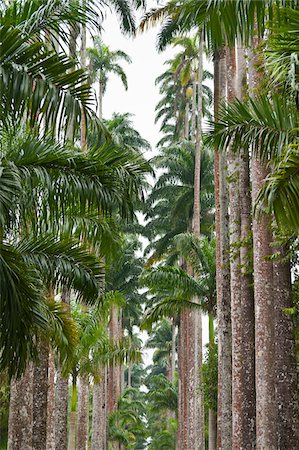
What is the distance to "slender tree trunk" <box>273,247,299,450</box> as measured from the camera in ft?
38.5

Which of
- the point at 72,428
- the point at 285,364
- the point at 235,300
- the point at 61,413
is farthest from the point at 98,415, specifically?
the point at 285,364

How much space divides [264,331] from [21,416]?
14.5 ft

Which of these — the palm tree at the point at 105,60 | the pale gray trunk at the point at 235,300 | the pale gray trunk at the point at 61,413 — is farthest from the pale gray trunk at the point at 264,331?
the palm tree at the point at 105,60

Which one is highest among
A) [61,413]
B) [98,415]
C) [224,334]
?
[224,334]

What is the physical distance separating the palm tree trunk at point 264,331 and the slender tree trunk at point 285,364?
0.30 metres

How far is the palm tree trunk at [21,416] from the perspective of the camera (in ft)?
36.9

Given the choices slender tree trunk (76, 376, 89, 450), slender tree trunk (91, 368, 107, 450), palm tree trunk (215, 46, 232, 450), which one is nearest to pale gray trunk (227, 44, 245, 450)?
palm tree trunk (215, 46, 232, 450)

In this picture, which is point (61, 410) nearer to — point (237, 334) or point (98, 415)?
point (237, 334)

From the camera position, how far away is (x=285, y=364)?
12.0 m

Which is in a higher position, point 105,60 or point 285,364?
point 105,60

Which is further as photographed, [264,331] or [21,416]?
[264,331]

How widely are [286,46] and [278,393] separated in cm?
731

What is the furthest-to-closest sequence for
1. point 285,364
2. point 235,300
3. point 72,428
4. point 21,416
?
point 72,428
point 235,300
point 285,364
point 21,416

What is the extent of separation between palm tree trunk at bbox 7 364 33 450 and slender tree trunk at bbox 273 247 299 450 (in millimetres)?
3985
